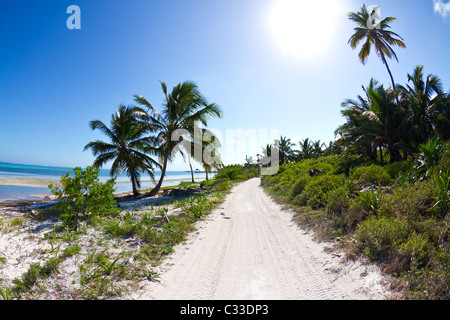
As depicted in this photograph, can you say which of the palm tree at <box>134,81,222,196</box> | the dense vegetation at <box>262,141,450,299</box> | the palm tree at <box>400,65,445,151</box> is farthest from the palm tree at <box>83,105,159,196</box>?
the palm tree at <box>400,65,445,151</box>

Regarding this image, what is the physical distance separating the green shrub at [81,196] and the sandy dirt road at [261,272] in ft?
8.41

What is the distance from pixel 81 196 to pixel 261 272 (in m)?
4.61

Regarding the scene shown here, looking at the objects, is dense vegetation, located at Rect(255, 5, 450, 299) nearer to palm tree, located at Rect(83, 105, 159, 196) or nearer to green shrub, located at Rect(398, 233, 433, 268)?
green shrub, located at Rect(398, 233, 433, 268)

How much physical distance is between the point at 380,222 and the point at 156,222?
5426 mm

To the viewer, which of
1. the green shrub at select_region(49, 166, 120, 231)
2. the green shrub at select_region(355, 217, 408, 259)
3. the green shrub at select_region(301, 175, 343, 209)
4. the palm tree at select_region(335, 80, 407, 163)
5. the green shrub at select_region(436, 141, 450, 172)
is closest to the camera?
the green shrub at select_region(355, 217, 408, 259)

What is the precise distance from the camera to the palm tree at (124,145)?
1335 cm

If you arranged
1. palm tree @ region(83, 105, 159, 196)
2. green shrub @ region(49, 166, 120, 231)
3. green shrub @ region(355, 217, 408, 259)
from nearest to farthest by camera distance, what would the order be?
green shrub @ region(355, 217, 408, 259) → green shrub @ region(49, 166, 120, 231) → palm tree @ region(83, 105, 159, 196)

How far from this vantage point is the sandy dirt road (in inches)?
97.8

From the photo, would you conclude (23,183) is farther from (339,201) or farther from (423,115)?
(423,115)

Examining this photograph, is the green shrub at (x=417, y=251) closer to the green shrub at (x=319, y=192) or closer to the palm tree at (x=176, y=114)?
the green shrub at (x=319, y=192)

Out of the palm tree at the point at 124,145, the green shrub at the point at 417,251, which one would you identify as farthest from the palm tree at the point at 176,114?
the green shrub at the point at 417,251

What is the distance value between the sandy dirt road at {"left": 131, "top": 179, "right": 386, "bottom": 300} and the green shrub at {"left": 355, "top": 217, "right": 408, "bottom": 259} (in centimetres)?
34
